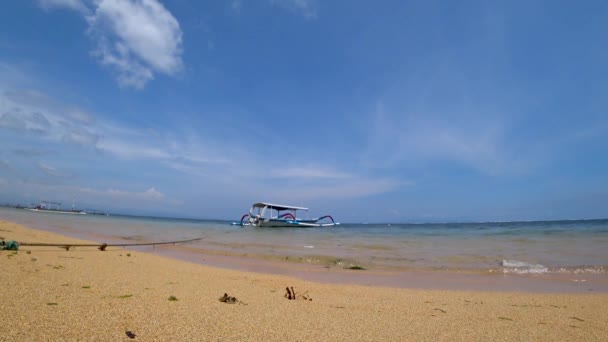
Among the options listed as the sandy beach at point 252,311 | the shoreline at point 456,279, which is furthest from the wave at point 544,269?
the sandy beach at point 252,311

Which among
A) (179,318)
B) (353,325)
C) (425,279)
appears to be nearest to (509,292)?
(425,279)

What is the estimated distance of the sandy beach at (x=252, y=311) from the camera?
115 inches

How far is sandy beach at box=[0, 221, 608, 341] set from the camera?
293cm

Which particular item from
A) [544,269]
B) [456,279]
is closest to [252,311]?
[456,279]

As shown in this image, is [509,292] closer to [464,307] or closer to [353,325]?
[464,307]

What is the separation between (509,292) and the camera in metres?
6.53

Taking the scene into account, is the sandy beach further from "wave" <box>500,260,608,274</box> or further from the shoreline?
"wave" <box>500,260,608,274</box>

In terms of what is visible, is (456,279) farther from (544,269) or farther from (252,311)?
(252,311)

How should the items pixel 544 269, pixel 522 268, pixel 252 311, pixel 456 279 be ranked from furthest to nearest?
pixel 522 268 → pixel 544 269 → pixel 456 279 → pixel 252 311

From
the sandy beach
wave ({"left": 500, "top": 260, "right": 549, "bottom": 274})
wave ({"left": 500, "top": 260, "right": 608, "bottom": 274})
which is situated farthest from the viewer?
wave ({"left": 500, "top": 260, "right": 549, "bottom": 274})

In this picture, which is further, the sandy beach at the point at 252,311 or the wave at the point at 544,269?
the wave at the point at 544,269

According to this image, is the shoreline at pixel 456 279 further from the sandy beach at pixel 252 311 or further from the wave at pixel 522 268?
the sandy beach at pixel 252 311

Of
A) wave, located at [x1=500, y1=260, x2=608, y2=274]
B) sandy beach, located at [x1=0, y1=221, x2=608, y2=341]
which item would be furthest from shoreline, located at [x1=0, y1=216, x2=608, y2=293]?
sandy beach, located at [x1=0, y1=221, x2=608, y2=341]

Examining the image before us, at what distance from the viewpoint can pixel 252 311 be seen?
399cm
